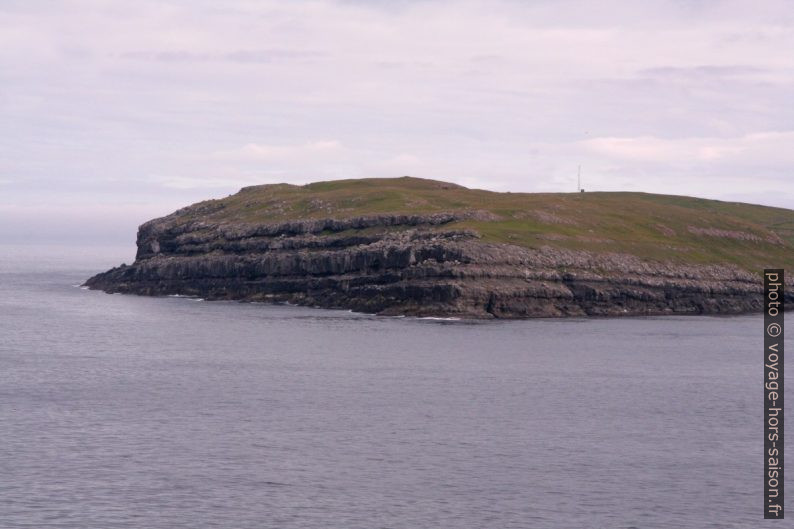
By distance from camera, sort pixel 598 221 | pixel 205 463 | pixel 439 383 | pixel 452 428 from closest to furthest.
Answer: pixel 205 463 → pixel 452 428 → pixel 439 383 → pixel 598 221

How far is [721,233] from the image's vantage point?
19688 cm

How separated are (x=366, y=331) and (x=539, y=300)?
118 ft

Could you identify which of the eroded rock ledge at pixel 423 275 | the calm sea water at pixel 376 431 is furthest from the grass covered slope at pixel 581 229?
the calm sea water at pixel 376 431

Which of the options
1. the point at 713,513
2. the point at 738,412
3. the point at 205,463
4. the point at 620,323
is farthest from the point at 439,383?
the point at 620,323

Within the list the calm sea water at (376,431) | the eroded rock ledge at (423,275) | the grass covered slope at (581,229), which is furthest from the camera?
the grass covered slope at (581,229)

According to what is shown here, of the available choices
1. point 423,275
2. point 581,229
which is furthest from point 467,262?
Answer: point 581,229

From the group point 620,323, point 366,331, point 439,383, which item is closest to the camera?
point 439,383

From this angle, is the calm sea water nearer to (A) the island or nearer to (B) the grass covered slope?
(A) the island

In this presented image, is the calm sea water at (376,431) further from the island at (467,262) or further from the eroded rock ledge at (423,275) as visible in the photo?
the island at (467,262)

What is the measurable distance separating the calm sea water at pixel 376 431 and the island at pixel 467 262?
30869 mm

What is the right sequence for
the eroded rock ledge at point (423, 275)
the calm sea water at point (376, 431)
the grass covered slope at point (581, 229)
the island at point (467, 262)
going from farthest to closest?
the grass covered slope at point (581, 229) < the island at point (467, 262) < the eroded rock ledge at point (423, 275) < the calm sea water at point (376, 431)

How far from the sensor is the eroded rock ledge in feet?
481

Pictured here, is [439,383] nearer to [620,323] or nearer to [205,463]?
[205,463]

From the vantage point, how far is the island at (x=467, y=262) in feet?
486
